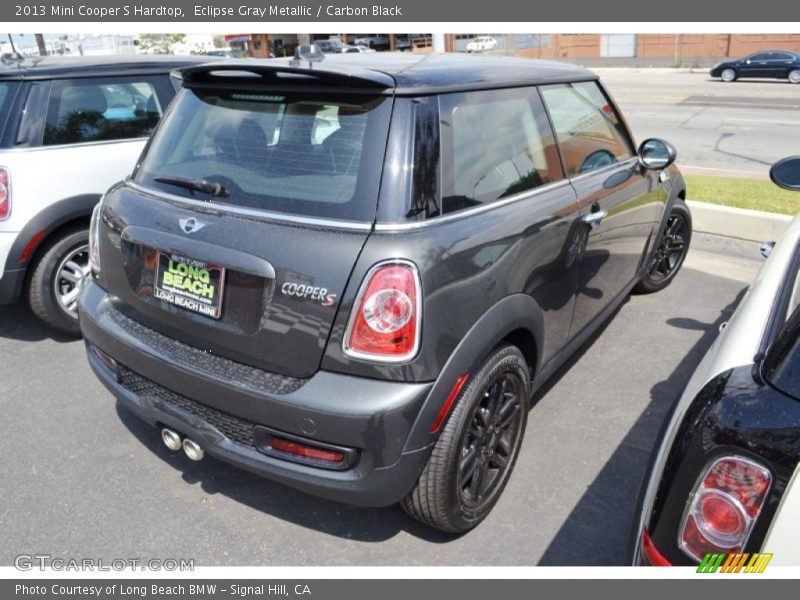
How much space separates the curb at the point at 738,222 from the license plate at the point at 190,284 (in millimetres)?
5326

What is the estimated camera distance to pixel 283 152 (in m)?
2.54

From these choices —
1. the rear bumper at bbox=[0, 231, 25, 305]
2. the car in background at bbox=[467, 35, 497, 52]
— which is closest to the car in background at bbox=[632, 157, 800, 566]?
the rear bumper at bbox=[0, 231, 25, 305]

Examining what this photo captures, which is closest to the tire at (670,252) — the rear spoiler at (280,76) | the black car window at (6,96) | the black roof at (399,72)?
the black roof at (399,72)

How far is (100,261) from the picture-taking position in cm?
296

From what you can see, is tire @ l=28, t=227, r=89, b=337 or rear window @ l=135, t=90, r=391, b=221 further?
tire @ l=28, t=227, r=89, b=337

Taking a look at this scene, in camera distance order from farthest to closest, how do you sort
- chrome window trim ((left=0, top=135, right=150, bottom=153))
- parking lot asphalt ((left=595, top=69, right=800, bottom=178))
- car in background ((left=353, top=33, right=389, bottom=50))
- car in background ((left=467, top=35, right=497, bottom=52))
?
car in background ((left=353, top=33, right=389, bottom=50)) < car in background ((left=467, top=35, right=497, bottom=52)) < parking lot asphalt ((left=595, top=69, right=800, bottom=178)) < chrome window trim ((left=0, top=135, right=150, bottom=153))

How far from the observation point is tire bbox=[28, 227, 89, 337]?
Result: 441cm

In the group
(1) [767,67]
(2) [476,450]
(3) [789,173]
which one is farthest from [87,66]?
(1) [767,67]

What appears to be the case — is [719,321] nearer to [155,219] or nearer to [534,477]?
[534,477]

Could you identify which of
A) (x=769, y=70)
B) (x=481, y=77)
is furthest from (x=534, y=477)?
(x=769, y=70)

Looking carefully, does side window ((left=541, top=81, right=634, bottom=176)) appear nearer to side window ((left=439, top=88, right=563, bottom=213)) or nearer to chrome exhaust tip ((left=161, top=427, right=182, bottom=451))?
side window ((left=439, top=88, right=563, bottom=213))

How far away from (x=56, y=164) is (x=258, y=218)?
2.72m

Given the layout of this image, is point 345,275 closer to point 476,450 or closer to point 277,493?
point 476,450

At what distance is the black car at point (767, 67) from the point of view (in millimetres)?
27453
